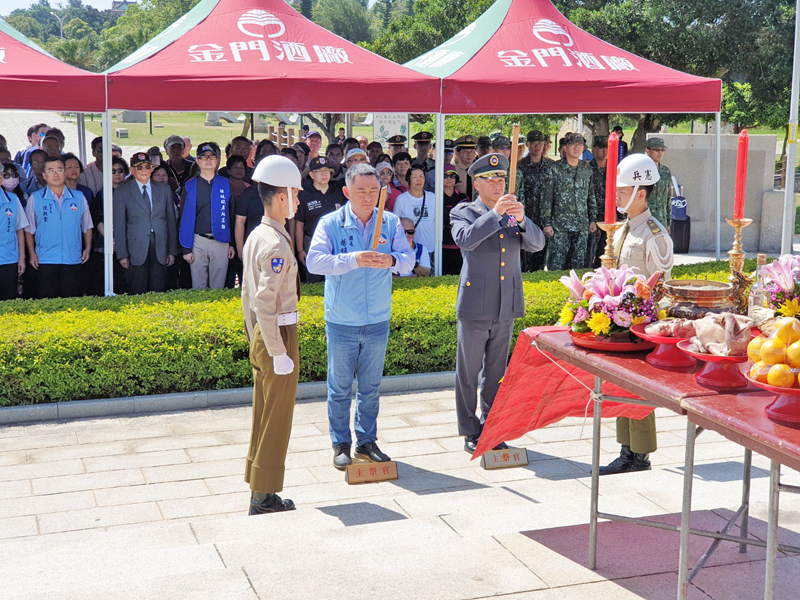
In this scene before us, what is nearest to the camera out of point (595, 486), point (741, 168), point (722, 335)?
point (722, 335)

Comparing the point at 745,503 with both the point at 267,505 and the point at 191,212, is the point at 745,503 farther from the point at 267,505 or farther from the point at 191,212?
the point at 191,212

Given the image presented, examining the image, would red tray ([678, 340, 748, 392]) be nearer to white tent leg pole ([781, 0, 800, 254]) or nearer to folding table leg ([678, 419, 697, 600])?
folding table leg ([678, 419, 697, 600])

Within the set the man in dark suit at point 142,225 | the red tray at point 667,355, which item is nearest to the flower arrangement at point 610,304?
the red tray at point 667,355

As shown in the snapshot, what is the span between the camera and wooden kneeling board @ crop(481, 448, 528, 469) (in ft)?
19.7

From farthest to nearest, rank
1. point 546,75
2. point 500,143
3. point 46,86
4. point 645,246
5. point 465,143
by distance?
point 465,143 < point 500,143 < point 546,75 < point 46,86 < point 645,246

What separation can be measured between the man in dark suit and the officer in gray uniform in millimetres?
4689

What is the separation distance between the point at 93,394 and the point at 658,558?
187 inches

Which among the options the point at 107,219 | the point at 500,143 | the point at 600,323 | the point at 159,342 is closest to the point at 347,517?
the point at 600,323

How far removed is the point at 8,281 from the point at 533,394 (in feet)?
21.7

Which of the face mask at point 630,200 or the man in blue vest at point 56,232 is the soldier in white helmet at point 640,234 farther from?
the man in blue vest at point 56,232

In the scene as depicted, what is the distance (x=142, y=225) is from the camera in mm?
9750

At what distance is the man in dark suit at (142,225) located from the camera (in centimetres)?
972

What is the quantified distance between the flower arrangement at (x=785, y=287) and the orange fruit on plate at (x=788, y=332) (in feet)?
1.41

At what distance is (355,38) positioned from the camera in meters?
91.8
